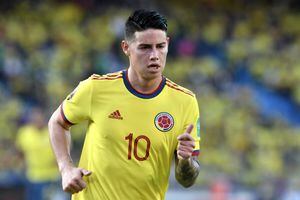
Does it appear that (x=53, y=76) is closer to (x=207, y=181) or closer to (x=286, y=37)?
(x=207, y=181)

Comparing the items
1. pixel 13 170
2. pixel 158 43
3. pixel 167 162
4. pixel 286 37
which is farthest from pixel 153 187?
pixel 286 37

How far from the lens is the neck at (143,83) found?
4770 millimetres

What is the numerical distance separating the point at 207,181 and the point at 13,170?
130 inches

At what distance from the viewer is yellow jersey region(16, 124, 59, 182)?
12062 mm

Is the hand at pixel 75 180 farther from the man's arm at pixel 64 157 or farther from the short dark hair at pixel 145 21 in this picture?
the short dark hair at pixel 145 21


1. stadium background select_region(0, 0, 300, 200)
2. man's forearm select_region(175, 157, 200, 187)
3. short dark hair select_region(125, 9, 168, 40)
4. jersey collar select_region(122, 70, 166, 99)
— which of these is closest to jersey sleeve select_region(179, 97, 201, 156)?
man's forearm select_region(175, 157, 200, 187)

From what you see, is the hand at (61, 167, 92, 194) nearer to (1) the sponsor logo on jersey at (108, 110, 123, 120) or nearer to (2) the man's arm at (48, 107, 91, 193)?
(2) the man's arm at (48, 107, 91, 193)

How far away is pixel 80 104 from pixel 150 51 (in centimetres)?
58

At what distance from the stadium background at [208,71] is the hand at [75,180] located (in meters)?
7.54

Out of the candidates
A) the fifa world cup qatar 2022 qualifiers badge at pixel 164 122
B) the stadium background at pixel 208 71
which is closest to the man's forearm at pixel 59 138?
the fifa world cup qatar 2022 qualifiers badge at pixel 164 122

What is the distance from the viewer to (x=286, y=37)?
53.1 feet

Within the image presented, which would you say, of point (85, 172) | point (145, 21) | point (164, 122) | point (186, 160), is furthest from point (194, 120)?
A: point (85, 172)

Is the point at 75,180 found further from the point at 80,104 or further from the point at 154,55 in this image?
the point at 154,55

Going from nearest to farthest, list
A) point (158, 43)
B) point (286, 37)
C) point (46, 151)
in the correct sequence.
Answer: point (158, 43)
point (46, 151)
point (286, 37)
